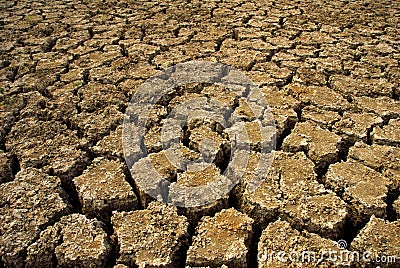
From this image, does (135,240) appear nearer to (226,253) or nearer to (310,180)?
(226,253)

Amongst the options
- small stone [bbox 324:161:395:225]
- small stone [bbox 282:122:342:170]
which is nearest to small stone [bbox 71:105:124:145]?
small stone [bbox 282:122:342:170]

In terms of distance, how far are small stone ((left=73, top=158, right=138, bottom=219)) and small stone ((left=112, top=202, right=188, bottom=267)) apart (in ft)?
0.20

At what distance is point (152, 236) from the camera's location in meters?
1.46

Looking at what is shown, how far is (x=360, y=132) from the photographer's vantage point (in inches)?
78.2

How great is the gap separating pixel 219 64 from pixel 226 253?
65.9 inches

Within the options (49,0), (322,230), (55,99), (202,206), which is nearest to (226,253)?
(202,206)

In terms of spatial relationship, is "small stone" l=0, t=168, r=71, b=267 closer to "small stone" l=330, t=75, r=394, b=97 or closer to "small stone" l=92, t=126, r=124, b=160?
"small stone" l=92, t=126, r=124, b=160

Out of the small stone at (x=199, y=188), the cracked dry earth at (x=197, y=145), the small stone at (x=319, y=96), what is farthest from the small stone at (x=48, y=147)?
the small stone at (x=319, y=96)

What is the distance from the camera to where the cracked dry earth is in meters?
1.44

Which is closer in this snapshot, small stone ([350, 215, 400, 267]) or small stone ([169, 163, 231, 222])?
small stone ([350, 215, 400, 267])

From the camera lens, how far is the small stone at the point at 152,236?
1391 millimetres

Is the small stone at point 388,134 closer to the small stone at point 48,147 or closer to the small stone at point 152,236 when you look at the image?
the small stone at point 152,236

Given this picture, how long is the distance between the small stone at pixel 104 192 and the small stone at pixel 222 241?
0.33m

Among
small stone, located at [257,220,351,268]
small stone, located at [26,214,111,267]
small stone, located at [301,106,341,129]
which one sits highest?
small stone, located at [301,106,341,129]
